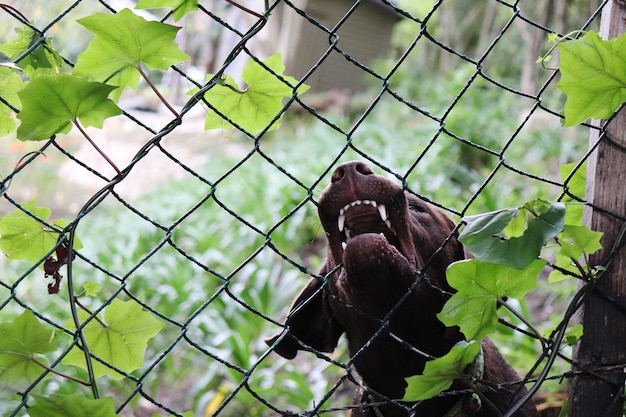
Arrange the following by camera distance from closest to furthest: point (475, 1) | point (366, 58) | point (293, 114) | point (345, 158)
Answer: point (345, 158) < point (293, 114) < point (475, 1) < point (366, 58)

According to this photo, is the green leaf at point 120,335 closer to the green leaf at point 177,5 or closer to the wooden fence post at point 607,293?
the green leaf at point 177,5

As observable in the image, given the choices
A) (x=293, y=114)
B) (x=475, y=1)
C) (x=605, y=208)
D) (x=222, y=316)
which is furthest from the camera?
(x=475, y=1)

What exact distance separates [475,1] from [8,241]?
57.4ft

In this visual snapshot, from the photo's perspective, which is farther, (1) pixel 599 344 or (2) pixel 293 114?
(2) pixel 293 114

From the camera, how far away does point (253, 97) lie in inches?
66.1

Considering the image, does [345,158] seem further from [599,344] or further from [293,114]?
[293,114]

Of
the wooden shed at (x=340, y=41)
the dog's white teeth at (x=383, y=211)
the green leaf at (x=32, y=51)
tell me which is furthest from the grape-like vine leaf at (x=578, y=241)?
the wooden shed at (x=340, y=41)

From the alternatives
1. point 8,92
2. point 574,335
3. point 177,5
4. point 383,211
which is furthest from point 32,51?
point 574,335

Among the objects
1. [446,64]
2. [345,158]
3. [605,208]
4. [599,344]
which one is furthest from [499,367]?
[446,64]

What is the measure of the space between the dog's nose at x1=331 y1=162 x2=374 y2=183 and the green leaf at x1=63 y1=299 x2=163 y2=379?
0.85 meters

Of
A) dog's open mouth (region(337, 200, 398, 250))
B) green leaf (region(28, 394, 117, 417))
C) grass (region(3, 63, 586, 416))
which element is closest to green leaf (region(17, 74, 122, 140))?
green leaf (region(28, 394, 117, 417))

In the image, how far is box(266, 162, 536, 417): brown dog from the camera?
218 cm

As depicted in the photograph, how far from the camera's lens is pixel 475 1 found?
1753 cm

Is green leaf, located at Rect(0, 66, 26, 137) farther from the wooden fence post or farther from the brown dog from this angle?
the wooden fence post
